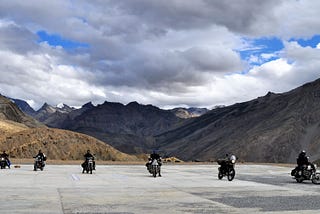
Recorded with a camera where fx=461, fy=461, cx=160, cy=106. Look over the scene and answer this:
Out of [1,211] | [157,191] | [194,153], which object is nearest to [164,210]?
[1,211]

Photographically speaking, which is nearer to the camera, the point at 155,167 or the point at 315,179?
the point at 315,179

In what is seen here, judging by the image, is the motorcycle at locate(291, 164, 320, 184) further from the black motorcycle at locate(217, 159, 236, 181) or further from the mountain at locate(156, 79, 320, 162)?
the mountain at locate(156, 79, 320, 162)

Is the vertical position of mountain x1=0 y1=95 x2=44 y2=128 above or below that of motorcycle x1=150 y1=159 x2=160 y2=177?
above

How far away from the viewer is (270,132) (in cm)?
12825

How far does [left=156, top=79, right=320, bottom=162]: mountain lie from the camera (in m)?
118

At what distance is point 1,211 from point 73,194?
4.74 meters

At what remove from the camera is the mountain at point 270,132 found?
11762 centimetres

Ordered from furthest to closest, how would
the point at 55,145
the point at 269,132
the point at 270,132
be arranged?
the point at 269,132, the point at 270,132, the point at 55,145

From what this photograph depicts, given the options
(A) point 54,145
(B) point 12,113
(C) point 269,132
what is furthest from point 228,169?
(B) point 12,113

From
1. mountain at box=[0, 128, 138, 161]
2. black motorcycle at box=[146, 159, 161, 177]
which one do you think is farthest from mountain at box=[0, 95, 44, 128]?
black motorcycle at box=[146, 159, 161, 177]

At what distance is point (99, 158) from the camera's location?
269ft

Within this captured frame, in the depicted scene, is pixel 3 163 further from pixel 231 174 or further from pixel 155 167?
pixel 231 174

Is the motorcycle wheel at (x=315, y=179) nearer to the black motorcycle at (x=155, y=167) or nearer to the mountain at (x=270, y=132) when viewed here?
the black motorcycle at (x=155, y=167)

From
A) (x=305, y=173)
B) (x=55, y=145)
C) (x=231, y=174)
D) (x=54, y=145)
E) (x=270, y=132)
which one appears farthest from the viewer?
(x=270, y=132)
